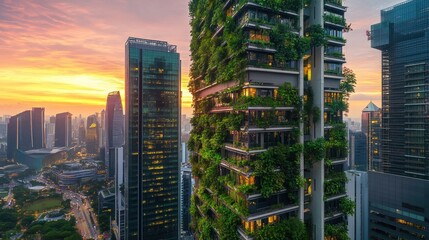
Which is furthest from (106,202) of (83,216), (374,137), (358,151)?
(358,151)

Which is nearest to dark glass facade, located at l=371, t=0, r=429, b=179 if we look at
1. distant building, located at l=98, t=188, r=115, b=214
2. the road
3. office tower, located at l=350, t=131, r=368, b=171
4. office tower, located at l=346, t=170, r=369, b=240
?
office tower, located at l=346, t=170, r=369, b=240

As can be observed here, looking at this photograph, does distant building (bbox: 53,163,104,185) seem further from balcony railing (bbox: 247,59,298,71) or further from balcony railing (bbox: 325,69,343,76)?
balcony railing (bbox: 325,69,343,76)

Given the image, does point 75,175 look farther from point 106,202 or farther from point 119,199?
point 119,199

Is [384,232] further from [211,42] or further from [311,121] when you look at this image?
[211,42]

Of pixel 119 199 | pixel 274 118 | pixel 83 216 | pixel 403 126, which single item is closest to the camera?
pixel 274 118

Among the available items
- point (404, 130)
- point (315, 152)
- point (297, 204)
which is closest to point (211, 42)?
point (315, 152)

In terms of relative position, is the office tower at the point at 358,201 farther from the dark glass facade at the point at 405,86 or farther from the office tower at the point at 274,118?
the office tower at the point at 274,118
